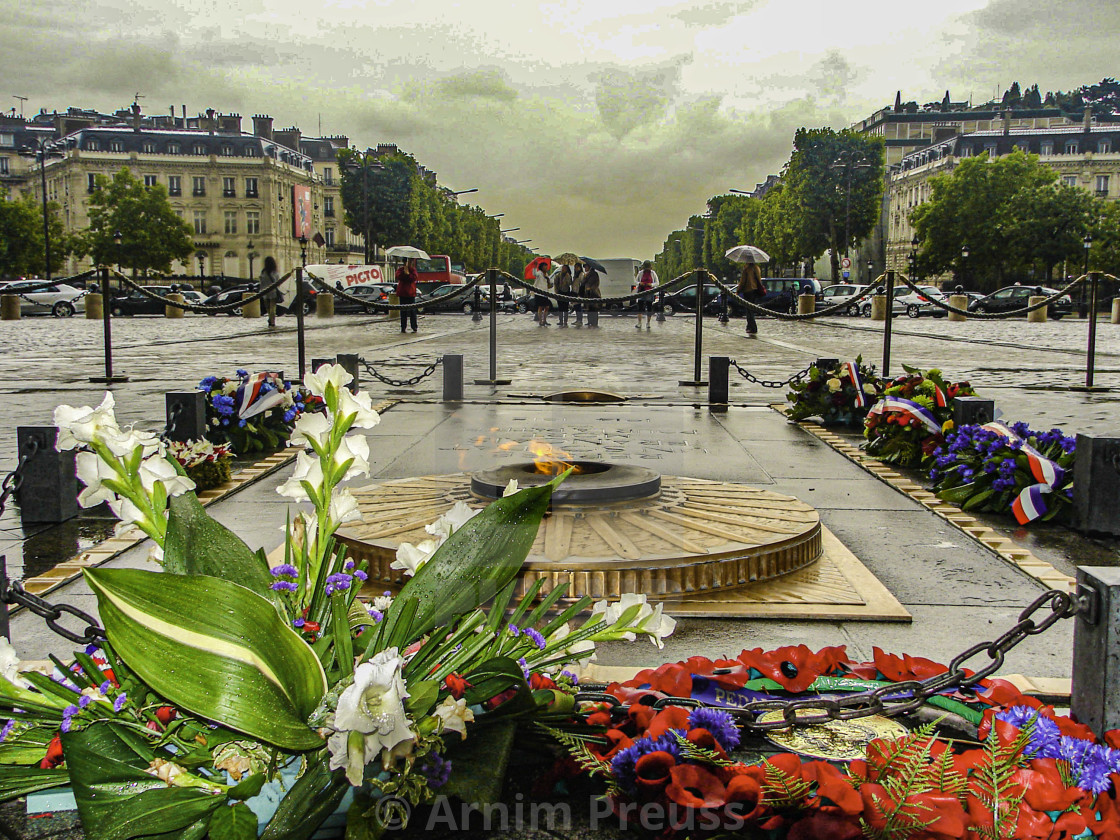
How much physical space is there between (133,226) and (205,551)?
2806 inches

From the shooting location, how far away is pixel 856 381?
324 inches

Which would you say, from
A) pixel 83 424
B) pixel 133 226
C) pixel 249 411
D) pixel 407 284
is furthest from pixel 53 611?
pixel 133 226

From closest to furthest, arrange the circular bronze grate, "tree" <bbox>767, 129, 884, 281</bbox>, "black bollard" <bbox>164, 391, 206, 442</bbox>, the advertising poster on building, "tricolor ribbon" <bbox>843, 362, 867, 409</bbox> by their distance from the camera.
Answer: the circular bronze grate < "black bollard" <bbox>164, 391, 206, 442</bbox> < "tricolor ribbon" <bbox>843, 362, 867, 409</bbox> < "tree" <bbox>767, 129, 884, 281</bbox> < the advertising poster on building

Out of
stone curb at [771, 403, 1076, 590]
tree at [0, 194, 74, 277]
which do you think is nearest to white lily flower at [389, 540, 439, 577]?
stone curb at [771, 403, 1076, 590]

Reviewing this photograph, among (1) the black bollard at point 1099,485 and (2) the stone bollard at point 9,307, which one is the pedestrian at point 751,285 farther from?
(2) the stone bollard at point 9,307

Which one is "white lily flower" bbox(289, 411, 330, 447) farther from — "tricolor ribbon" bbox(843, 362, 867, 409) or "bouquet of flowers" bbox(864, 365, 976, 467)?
"tricolor ribbon" bbox(843, 362, 867, 409)

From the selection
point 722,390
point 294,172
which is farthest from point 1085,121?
point 722,390

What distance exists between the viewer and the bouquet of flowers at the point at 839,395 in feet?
26.8

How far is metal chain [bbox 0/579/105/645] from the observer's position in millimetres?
1982

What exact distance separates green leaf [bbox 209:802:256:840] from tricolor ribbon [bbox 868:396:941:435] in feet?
18.4

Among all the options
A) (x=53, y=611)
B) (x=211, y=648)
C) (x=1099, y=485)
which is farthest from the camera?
(x=1099, y=485)

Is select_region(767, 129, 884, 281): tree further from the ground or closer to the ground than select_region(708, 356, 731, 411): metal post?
further from the ground

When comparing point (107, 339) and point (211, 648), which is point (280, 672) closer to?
point (211, 648)

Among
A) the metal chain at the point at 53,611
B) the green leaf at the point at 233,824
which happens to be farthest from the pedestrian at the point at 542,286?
the green leaf at the point at 233,824
